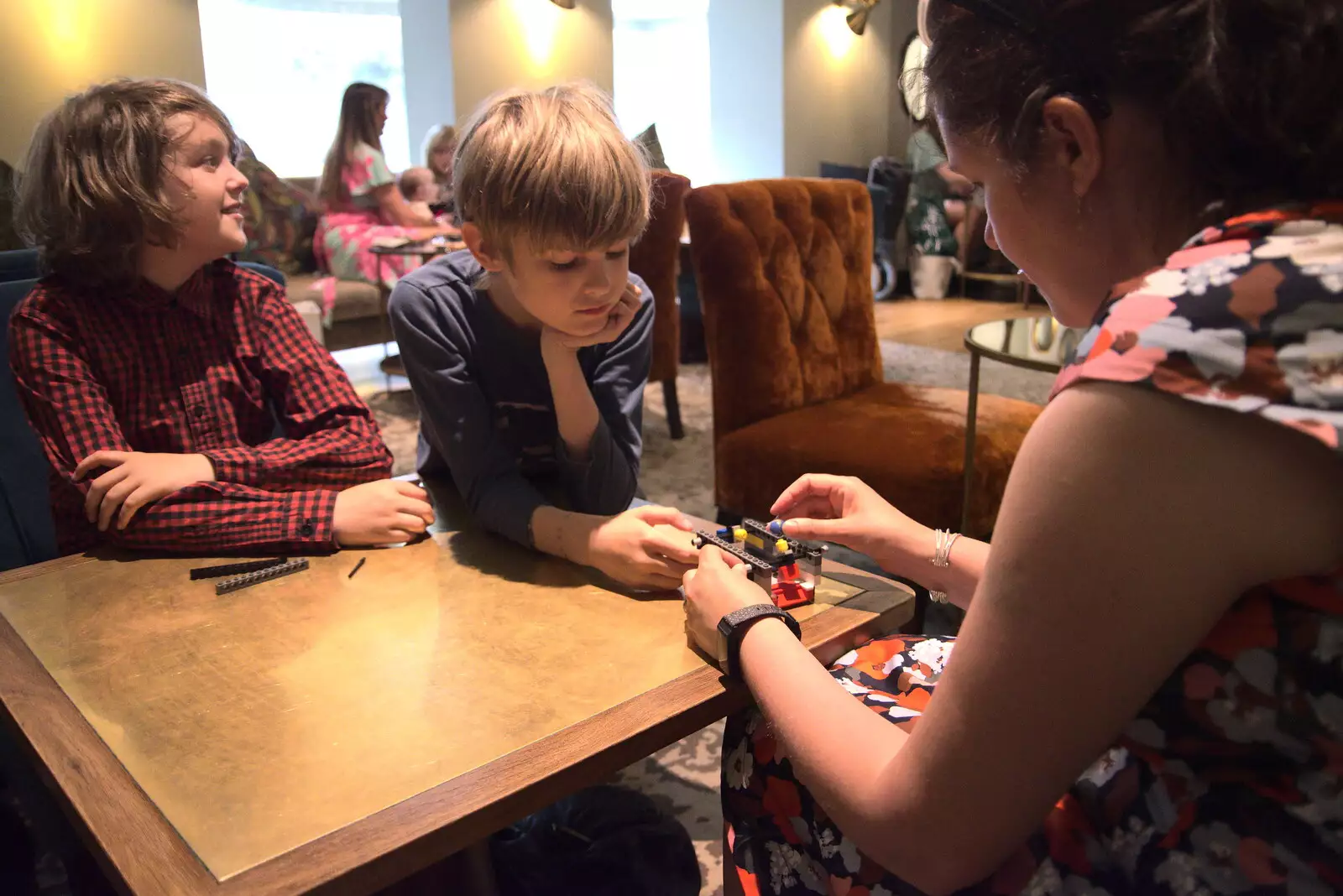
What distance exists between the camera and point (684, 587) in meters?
0.93

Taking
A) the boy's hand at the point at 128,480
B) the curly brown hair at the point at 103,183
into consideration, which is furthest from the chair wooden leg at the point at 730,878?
the curly brown hair at the point at 103,183

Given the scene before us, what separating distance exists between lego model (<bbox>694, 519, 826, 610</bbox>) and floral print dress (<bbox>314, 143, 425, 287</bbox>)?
407cm

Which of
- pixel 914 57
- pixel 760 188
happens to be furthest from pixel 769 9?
pixel 914 57

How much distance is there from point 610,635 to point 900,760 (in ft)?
1.17

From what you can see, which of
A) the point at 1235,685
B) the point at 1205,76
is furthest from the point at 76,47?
the point at 1235,685

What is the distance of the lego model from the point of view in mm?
980

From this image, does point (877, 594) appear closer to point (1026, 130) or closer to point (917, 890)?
point (917, 890)

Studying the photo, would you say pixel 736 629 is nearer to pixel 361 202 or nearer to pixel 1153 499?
pixel 1153 499

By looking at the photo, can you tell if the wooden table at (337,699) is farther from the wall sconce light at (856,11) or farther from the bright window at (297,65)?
the wall sconce light at (856,11)

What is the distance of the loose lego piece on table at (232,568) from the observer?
1093 mm

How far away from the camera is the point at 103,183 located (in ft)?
4.09

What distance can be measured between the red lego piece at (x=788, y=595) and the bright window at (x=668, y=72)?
828 cm

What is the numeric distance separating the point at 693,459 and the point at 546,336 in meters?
2.29

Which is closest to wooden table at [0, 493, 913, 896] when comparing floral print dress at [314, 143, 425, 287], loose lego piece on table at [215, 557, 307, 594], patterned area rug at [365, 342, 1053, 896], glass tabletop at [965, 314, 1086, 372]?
loose lego piece on table at [215, 557, 307, 594]
